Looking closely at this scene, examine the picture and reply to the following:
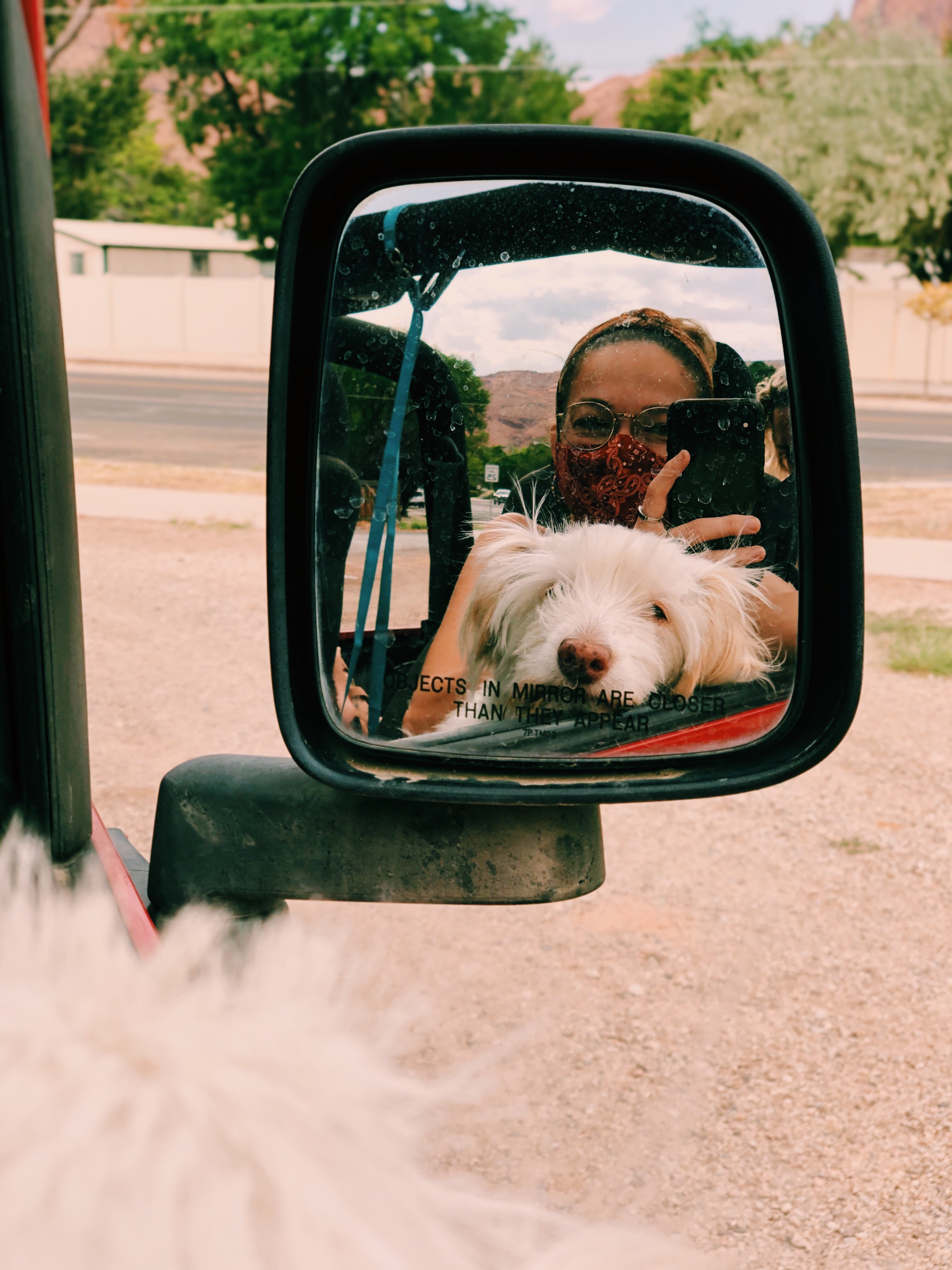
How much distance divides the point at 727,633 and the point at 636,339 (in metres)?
0.31

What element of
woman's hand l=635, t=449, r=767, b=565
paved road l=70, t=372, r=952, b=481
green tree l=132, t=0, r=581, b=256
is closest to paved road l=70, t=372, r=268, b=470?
paved road l=70, t=372, r=952, b=481

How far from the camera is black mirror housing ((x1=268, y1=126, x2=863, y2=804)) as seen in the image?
134 cm

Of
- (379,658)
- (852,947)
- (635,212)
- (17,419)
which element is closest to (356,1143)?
(379,658)

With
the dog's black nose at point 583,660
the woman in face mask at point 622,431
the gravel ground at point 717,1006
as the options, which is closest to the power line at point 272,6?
the gravel ground at point 717,1006

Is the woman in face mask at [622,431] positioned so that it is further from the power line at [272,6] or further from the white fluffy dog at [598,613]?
the power line at [272,6]

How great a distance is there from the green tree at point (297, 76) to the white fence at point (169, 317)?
6.07 ft

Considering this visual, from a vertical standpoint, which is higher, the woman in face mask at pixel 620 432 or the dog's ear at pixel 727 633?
the woman in face mask at pixel 620 432

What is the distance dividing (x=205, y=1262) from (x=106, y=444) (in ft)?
57.7

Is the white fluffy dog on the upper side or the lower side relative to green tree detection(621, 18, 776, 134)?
lower

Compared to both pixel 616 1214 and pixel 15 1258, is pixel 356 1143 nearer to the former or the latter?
pixel 15 1258

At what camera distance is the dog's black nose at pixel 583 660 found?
1244 mm

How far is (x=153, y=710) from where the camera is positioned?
6328 millimetres

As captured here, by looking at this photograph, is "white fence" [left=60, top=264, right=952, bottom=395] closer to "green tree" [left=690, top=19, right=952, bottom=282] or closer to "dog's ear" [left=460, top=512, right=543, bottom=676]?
"green tree" [left=690, top=19, right=952, bottom=282]

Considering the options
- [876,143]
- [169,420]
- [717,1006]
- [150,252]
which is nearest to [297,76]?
[876,143]
